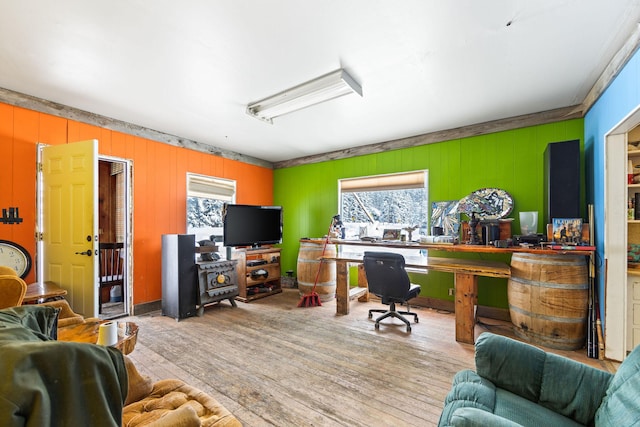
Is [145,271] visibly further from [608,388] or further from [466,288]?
[608,388]

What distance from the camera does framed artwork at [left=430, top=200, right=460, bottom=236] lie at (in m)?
3.74

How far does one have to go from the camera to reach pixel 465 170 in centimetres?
376

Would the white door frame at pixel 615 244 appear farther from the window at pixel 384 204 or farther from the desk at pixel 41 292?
the desk at pixel 41 292

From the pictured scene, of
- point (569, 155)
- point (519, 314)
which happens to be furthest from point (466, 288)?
point (569, 155)

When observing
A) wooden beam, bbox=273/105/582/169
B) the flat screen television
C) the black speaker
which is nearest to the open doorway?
the flat screen television

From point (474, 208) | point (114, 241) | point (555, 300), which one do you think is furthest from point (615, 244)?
point (114, 241)

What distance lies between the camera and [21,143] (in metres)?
2.84

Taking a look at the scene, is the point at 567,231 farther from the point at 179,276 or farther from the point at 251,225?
the point at 179,276

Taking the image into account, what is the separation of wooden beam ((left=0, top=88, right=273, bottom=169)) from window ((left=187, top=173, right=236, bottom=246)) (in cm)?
49

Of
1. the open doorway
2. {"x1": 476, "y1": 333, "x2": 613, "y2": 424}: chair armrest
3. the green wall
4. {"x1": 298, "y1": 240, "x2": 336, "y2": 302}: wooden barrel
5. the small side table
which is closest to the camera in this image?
{"x1": 476, "y1": 333, "x2": 613, "y2": 424}: chair armrest

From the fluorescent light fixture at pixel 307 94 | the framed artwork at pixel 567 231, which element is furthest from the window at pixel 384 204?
the fluorescent light fixture at pixel 307 94

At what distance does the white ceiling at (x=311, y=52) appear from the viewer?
1720mm

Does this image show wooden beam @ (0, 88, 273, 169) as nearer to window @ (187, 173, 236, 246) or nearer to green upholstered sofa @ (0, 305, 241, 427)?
window @ (187, 173, 236, 246)

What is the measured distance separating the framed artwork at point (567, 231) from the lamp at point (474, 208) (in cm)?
72
